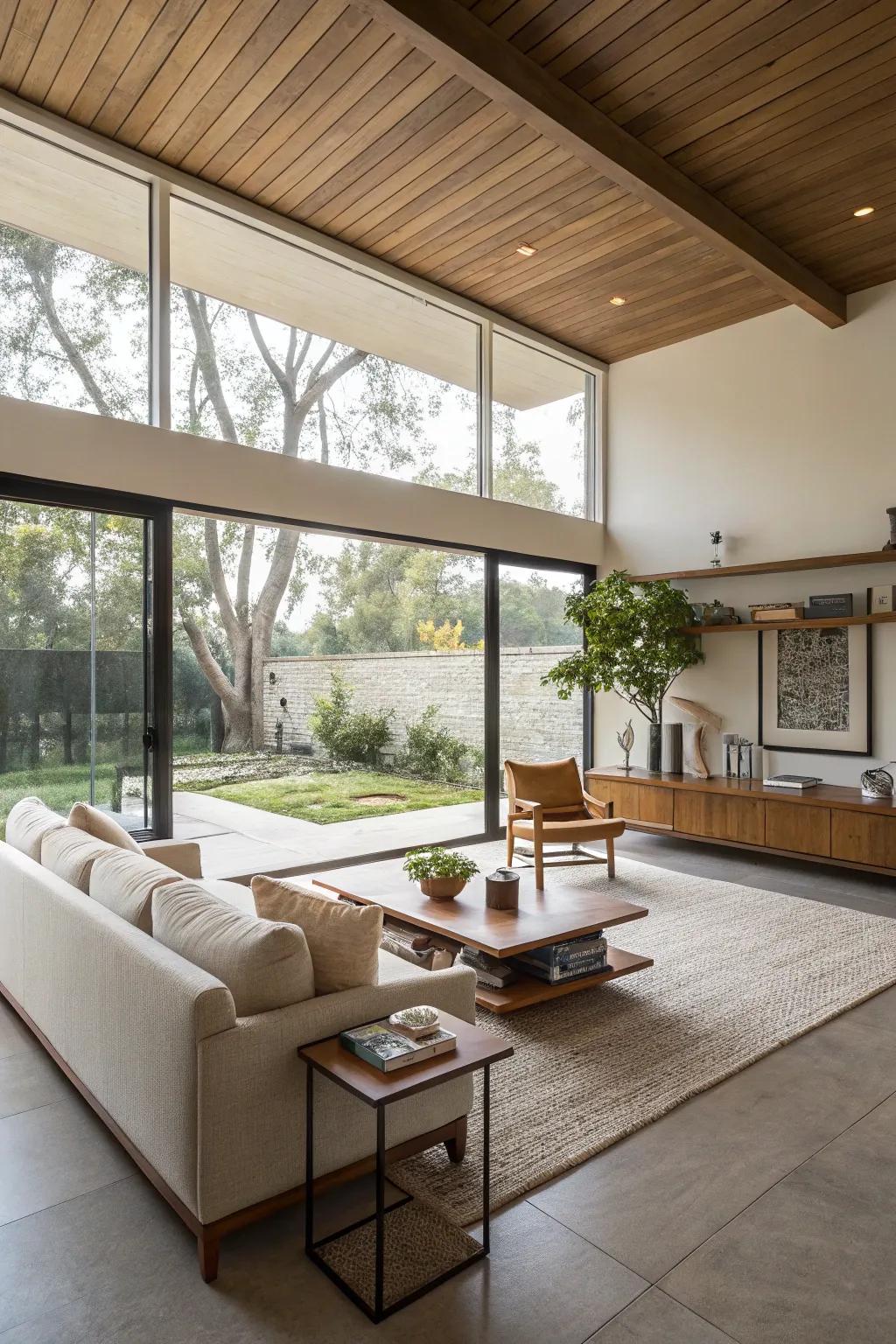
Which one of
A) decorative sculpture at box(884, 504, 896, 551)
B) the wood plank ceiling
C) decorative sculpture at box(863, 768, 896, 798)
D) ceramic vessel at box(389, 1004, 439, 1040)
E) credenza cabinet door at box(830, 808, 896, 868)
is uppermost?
the wood plank ceiling

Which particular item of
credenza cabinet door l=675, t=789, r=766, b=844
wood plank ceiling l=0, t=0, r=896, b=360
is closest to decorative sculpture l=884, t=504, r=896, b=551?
wood plank ceiling l=0, t=0, r=896, b=360

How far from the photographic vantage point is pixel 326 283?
527cm

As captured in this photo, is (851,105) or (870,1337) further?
(851,105)

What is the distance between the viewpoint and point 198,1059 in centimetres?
179

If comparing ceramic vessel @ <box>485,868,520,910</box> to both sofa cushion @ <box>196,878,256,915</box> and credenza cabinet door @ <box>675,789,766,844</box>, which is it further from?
credenza cabinet door @ <box>675,789,766,844</box>

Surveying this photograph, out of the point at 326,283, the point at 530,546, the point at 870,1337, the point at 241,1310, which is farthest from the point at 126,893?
the point at 530,546

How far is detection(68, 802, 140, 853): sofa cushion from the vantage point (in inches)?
123

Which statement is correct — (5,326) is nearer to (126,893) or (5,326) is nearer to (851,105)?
(126,893)

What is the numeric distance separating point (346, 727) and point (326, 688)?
495mm

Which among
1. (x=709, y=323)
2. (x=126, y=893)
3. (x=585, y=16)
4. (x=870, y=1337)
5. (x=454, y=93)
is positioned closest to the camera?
(x=870, y=1337)

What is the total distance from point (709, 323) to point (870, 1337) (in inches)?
245

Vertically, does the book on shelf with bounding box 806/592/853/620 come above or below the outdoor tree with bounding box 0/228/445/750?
below

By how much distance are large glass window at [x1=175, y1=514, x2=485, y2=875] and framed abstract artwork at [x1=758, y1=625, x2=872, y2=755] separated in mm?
2114

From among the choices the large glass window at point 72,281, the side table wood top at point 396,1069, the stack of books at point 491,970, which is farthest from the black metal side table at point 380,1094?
the large glass window at point 72,281
